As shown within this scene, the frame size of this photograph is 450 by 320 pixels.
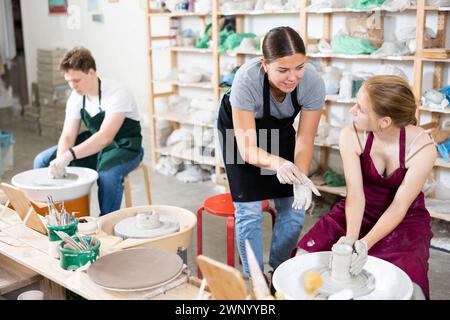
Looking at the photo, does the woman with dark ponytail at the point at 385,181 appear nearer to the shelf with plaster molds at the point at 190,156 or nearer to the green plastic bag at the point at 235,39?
the green plastic bag at the point at 235,39

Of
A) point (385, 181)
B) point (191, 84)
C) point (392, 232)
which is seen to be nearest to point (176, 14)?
point (191, 84)

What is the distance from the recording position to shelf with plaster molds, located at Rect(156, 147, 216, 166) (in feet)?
15.3

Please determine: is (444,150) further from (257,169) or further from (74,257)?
(74,257)

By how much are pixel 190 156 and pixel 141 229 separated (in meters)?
2.40

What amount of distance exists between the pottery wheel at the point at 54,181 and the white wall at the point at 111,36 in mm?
2424

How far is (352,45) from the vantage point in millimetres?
3609

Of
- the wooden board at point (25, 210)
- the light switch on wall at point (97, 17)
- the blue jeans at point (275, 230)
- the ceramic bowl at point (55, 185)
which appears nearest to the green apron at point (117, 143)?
the ceramic bowl at point (55, 185)

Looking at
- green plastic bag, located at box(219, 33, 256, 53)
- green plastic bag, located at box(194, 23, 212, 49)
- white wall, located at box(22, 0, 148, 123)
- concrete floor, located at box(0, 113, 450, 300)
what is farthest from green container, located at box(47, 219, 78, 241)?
white wall, located at box(22, 0, 148, 123)

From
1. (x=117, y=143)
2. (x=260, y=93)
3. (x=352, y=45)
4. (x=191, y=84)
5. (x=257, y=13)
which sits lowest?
(x=117, y=143)

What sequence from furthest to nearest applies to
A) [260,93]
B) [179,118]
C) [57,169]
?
[179,118]
[57,169]
[260,93]

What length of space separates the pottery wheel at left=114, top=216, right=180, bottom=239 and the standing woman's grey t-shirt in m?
0.61

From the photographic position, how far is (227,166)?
2.48 meters

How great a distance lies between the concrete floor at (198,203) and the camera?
3.05m

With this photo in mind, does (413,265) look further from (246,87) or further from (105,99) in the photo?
(105,99)
